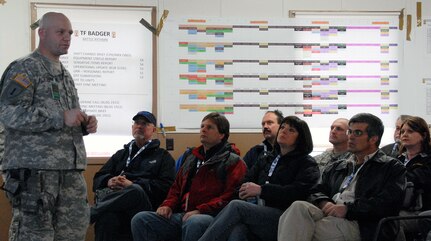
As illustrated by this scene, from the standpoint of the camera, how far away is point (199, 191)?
12.7 ft

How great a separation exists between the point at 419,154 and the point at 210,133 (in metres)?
1.44

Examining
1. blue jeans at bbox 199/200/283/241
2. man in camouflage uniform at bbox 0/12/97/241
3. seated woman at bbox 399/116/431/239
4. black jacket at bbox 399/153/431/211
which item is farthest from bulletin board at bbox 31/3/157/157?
black jacket at bbox 399/153/431/211

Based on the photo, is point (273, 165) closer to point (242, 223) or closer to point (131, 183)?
point (242, 223)

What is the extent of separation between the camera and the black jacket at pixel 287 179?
3.45 meters

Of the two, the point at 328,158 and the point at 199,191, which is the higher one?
the point at 328,158

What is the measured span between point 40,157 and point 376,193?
5.92 ft

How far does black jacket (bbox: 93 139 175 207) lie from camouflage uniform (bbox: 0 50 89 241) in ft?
4.66

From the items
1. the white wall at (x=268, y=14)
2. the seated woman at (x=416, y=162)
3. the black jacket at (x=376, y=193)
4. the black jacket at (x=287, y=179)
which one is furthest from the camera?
the white wall at (x=268, y=14)

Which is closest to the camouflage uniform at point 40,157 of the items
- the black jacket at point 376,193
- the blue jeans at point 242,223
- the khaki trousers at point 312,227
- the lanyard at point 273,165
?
the blue jeans at point 242,223

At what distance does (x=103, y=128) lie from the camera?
4996 millimetres

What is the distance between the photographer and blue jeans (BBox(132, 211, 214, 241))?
363cm

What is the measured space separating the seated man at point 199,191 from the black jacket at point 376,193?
94 cm

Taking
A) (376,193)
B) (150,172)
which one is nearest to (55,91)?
(150,172)

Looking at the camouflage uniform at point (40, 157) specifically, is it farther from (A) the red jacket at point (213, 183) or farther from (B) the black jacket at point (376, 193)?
Answer: (B) the black jacket at point (376, 193)
